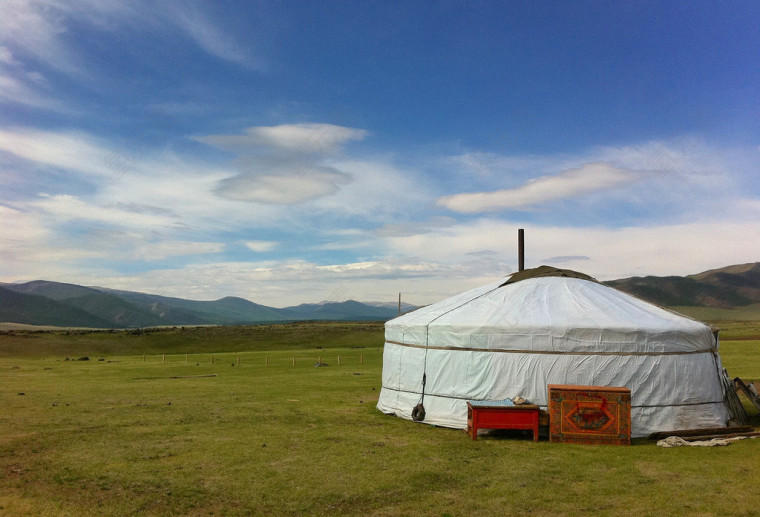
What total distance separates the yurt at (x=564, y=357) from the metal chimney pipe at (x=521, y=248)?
4.23 m

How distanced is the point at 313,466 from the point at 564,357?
582cm

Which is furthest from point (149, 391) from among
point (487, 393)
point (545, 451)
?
point (545, 451)

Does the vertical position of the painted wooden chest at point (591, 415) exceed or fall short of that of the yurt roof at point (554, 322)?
it falls short

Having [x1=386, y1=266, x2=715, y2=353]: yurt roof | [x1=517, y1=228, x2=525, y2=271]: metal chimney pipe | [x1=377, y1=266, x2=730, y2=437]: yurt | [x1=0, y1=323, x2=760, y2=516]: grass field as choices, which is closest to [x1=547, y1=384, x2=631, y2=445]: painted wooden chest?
[x1=0, y1=323, x2=760, y2=516]: grass field

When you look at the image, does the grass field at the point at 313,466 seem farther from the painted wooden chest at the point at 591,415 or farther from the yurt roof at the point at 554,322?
the yurt roof at the point at 554,322

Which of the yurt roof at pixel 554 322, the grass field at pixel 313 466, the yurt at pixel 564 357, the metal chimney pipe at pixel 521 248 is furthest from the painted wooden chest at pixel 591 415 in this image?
the metal chimney pipe at pixel 521 248

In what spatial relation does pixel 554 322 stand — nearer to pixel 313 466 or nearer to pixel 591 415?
pixel 591 415

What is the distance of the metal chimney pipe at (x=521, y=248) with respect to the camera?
17766 millimetres

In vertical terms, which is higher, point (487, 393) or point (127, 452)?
point (487, 393)

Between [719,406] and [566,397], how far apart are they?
3882 millimetres

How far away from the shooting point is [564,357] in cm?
1153

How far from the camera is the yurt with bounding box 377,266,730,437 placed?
37.3 feet

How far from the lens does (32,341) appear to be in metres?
48.3

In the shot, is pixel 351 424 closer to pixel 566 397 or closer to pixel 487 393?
pixel 487 393
